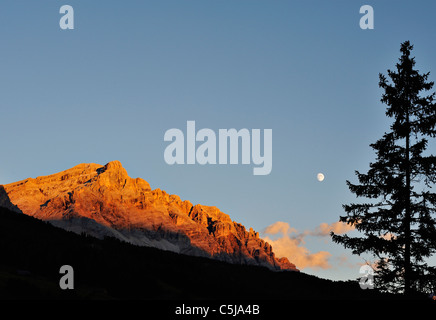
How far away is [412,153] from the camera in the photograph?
31.2m

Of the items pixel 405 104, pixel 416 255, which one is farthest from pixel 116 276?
pixel 405 104

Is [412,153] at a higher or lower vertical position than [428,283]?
higher

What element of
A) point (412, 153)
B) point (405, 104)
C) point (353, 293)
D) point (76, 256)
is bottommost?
point (353, 293)

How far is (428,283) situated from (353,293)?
7.39 metres

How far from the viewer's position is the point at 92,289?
19344 mm

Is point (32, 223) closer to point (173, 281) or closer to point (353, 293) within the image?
point (173, 281)
